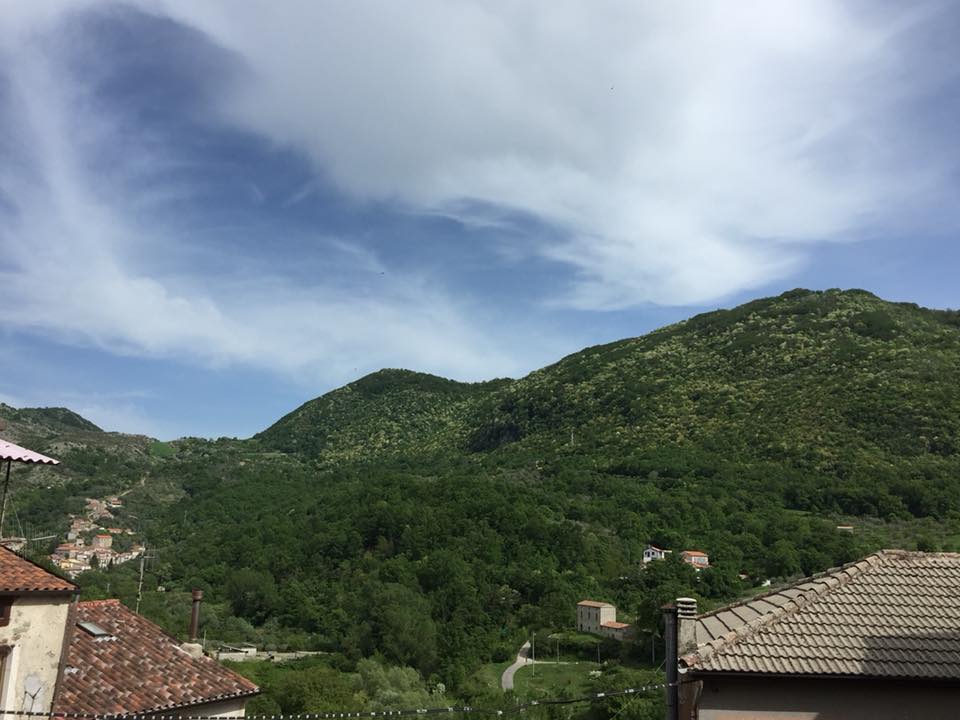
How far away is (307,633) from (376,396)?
120 m

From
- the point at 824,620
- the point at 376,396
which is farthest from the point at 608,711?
the point at 376,396

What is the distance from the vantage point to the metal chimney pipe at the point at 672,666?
932 cm

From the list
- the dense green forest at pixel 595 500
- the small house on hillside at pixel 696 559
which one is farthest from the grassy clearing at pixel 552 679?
the small house on hillside at pixel 696 559

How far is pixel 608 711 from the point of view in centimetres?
3934

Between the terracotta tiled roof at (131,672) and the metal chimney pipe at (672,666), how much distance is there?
7.40m

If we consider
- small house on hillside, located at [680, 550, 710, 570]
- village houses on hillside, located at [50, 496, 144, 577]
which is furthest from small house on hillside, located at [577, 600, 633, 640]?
village houses on hillside, located at [50, 496, 144, 577]

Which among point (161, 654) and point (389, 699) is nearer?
point (161, 654)

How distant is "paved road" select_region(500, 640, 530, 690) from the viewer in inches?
2019

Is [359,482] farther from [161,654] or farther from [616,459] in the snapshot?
[161,654]

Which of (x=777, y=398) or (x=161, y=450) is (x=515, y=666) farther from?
(x=161, y=450)

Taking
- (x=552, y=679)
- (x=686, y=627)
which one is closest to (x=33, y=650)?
(x=686, y=627)

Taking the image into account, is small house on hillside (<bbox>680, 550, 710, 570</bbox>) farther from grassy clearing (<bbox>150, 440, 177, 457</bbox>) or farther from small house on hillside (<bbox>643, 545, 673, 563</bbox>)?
grassy clearing (<bbox>150, 440, 177, 457</bbox>)

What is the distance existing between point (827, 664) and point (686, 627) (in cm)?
158

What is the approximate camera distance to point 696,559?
217 feet
